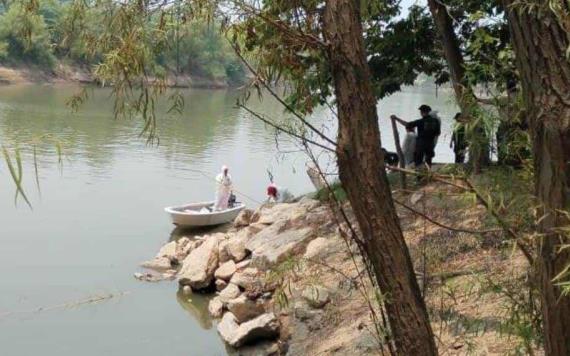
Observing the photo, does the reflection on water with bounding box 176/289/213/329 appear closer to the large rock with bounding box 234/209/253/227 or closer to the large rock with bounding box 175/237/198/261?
the large rock with bounding box 175/237/198/261

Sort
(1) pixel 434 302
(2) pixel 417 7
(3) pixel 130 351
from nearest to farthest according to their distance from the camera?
1. (1) pixel 434 302
2. (3) pixel 130 351
3. (2) pixel 417 7

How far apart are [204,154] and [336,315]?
51.4 ft

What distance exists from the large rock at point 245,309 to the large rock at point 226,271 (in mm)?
1310

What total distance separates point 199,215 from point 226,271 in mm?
3814

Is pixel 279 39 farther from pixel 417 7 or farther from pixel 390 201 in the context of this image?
pixel 417 7

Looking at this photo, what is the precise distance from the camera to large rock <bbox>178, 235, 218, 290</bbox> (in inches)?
377

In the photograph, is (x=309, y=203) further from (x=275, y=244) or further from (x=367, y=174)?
(x=367, y=174)

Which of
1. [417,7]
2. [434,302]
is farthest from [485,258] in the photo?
[417,7]

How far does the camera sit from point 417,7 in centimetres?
873

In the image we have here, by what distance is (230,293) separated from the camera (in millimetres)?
8578

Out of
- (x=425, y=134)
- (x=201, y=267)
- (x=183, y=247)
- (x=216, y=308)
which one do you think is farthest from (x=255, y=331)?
(x=183, y=247)

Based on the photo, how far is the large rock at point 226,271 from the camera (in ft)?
30.5

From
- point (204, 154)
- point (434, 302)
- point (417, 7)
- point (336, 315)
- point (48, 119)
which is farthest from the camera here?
point (48, 119)

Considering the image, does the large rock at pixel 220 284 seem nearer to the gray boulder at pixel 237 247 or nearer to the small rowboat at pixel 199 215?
the gray boulder at pixel 237 247
